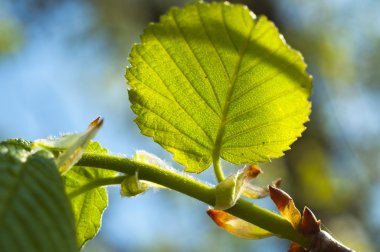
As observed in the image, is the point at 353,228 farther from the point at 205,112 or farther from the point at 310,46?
the point at 205,112

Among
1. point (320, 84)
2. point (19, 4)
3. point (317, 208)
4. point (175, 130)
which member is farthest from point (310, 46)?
point (175, 130)

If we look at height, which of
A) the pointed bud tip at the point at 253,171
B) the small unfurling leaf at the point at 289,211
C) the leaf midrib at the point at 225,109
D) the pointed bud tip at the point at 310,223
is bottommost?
the pointed bud tip at the point at 310,223

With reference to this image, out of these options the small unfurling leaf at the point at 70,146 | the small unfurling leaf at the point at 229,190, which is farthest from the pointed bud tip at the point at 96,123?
the small unfurling leaf at the point at 229,190

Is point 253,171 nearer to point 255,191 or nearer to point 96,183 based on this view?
point 255,191

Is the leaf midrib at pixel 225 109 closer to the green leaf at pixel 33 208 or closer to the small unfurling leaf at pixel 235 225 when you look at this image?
the small unfurling leaf at pixel 235 225

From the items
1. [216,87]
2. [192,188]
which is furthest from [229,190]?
[216,87]

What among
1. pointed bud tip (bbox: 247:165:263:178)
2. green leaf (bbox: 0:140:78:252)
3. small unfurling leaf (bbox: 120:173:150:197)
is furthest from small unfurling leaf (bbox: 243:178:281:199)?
green leaf (bbox: 0:140:78:252)
